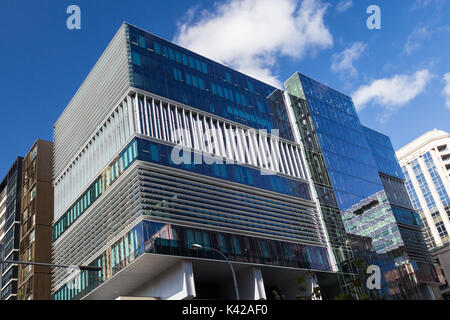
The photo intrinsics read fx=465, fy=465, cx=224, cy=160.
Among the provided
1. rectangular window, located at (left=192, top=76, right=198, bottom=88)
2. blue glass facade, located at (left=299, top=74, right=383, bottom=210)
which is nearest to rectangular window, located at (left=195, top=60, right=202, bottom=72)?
rectangular window, located at (left=192, top=76, right=198, bottom=88)

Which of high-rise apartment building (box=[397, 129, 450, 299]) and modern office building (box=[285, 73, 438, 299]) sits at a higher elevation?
high-rise apartment building (box=[397, 129, 450, 299])

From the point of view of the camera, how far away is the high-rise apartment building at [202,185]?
4547 centimetres

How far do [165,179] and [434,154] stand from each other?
101 meters

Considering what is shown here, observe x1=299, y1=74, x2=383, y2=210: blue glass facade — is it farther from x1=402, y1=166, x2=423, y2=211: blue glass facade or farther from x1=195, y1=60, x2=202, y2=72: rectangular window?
x1=402, y1=166, x2=423, y2=211: blue glass facade

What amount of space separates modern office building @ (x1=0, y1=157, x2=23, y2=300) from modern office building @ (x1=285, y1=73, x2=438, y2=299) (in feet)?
166

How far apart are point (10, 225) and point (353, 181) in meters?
59.8

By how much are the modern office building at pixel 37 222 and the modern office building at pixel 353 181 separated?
38876 millimetres

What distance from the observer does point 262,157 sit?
58.6 metres

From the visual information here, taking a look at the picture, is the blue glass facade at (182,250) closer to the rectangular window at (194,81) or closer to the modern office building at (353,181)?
the modern office building at (353,181)

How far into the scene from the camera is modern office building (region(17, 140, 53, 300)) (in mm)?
65750

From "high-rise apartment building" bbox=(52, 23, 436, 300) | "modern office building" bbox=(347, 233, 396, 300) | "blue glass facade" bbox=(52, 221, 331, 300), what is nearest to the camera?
"blue glass facade" bbox=(52, 221, 331, 300)

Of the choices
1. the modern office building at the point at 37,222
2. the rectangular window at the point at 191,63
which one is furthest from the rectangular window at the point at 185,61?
the modern office building at the point at 37,222

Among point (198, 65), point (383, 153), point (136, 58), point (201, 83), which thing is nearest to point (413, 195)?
point (383, 153)

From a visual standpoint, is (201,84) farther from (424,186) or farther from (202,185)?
(424,186)
